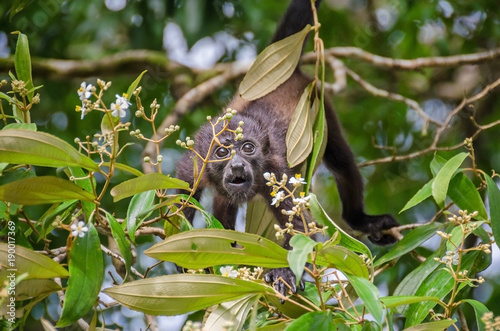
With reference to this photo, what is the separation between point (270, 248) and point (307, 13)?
9.82ft

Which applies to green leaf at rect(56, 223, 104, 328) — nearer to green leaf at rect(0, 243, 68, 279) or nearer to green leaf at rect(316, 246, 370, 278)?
green leaf at rect(0, 243, 68, 279)

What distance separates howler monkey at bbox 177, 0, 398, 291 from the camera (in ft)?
13.3

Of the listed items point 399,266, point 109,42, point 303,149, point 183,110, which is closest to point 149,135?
point 183,110

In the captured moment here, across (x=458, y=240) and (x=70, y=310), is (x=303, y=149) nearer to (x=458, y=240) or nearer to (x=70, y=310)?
(x=458, y=240)

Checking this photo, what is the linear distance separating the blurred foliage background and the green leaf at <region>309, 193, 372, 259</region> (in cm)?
275

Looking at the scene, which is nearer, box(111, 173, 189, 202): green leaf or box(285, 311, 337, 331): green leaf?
box(285, 311, 337, 331): green leaf

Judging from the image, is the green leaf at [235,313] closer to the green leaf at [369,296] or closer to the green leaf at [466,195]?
the green leaf at [369,296]

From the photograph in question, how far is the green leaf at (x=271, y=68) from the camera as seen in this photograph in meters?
2.68

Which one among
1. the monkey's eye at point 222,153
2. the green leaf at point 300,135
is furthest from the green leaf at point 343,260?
the monkey's eye at point 222,153

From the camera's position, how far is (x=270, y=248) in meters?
2.14

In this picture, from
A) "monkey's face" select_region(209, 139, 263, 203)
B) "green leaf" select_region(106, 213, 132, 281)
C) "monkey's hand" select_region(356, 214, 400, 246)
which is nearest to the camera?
"green leaf" select_region(106, 213, 132, 281)

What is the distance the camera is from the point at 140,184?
7.13 ft

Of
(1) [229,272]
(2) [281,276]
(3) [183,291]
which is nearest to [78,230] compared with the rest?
(3) [183,291]

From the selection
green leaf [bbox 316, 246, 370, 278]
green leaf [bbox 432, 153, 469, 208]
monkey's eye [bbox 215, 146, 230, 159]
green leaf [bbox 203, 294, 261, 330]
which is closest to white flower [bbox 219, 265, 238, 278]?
green leaf [bbox 203, 294, 261, 330]
